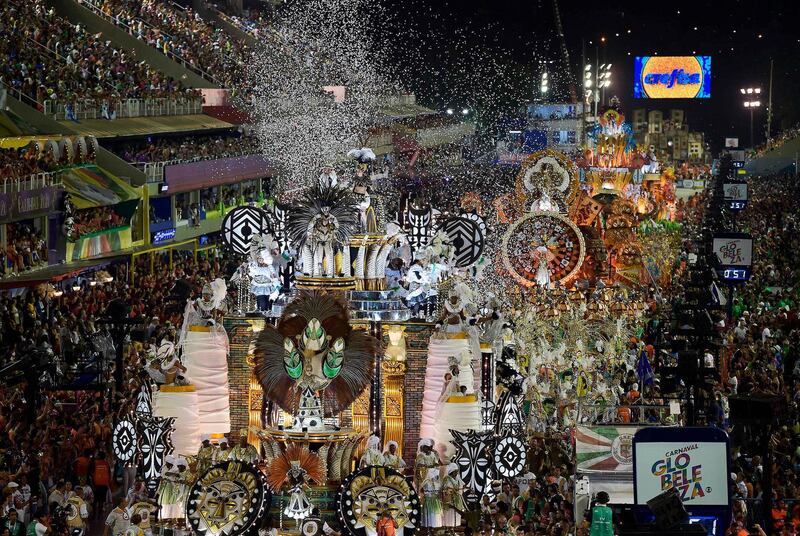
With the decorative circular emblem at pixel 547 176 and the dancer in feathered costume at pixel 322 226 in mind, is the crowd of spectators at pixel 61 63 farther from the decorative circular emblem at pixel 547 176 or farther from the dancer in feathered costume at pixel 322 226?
the dancer in feathered costume at pixel 322 226

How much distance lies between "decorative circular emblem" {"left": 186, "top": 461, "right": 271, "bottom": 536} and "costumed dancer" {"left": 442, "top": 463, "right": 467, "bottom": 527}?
2.01 m

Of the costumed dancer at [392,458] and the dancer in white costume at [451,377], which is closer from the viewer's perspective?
the costumed dancer at [392,458]

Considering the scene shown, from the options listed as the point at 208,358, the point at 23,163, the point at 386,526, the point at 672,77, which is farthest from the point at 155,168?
the point at 672,77

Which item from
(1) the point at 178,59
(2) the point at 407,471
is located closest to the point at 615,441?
(2) the point at 407,471

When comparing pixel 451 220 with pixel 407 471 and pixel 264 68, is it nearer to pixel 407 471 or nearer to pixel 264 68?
pixel 407 471

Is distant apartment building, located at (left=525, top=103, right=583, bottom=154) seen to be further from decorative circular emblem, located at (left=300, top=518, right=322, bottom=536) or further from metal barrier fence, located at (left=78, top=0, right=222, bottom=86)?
decorative circular emblem, located at (left=300, top=518, right=322, bottom=536)

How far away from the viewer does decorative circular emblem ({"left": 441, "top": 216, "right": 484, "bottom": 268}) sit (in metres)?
24.4

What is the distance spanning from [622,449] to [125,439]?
5.89 m

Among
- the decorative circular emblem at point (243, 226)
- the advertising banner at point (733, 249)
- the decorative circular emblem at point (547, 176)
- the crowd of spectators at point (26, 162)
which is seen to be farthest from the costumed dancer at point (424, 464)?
the advertising banner at point (733, 249)

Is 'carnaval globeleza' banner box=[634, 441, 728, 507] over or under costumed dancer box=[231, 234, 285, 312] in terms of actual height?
under

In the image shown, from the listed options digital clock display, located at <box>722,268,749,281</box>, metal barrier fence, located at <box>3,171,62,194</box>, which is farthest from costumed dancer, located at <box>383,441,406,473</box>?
digital clock display, located at <box>722,268,749,281</box>

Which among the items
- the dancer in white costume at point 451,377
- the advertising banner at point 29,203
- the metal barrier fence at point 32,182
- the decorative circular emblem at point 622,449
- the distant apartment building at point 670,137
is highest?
the distant apartment building at point 670,137

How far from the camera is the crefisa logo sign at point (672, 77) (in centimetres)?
10006

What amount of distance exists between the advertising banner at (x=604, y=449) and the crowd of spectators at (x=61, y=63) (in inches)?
892
